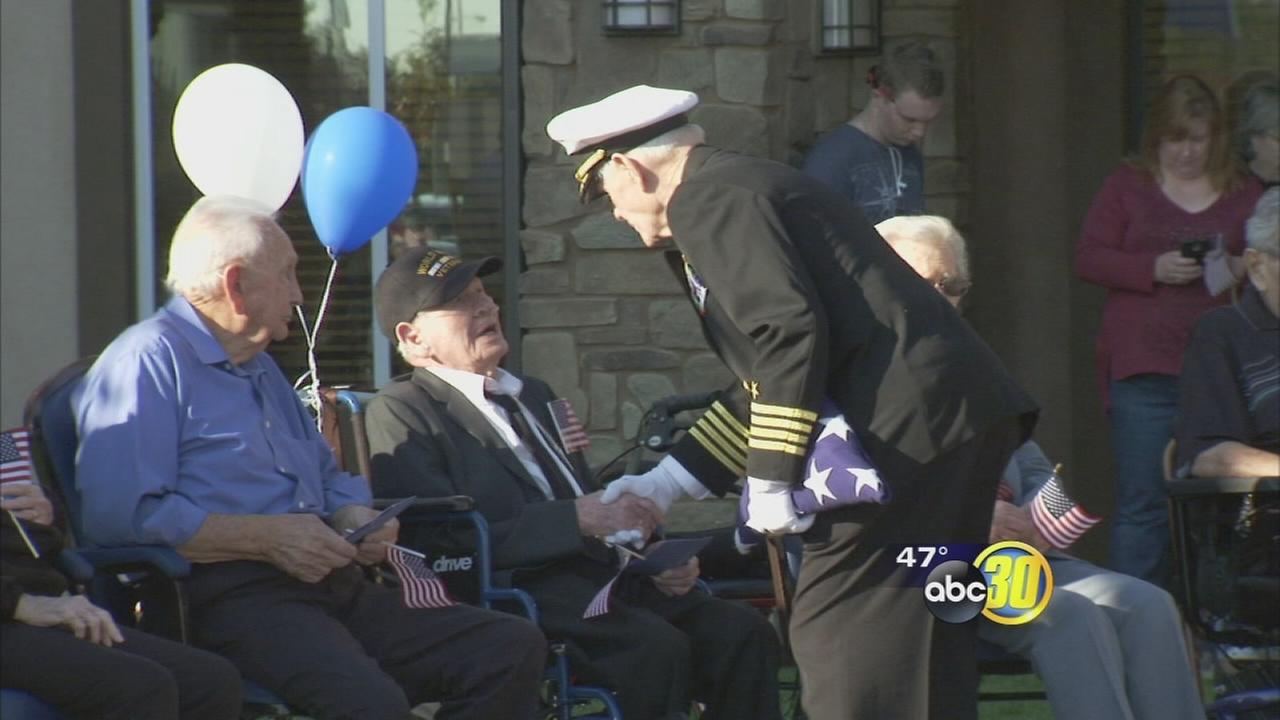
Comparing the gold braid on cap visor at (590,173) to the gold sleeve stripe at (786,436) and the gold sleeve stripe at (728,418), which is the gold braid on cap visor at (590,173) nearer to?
the gold sleeve stripe at (728,418)

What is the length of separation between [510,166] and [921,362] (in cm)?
340

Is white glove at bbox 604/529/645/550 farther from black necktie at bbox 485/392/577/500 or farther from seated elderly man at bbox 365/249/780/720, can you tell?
black necktie at bbox 485/392/577/500

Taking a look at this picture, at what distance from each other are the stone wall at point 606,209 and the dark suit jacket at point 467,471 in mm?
1872

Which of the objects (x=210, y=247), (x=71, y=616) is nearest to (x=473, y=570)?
(x=210, y=247)

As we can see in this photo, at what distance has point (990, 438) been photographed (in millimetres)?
3826

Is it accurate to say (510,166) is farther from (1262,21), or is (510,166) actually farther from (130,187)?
(1262,21)

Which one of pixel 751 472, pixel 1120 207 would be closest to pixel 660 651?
pixel 751 472

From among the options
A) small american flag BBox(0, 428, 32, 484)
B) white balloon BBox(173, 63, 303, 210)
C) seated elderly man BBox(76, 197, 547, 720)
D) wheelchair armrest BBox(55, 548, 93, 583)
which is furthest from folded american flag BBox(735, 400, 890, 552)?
white balloon BBox(173, 63, 303, 210)

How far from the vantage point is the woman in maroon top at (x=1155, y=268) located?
6562mm

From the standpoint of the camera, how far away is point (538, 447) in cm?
500

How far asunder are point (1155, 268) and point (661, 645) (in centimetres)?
259

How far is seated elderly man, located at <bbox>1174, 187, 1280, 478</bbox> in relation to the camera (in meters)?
5.36

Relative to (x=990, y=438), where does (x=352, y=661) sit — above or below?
below

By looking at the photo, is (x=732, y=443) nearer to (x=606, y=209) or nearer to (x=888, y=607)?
(x=888, y=607)
